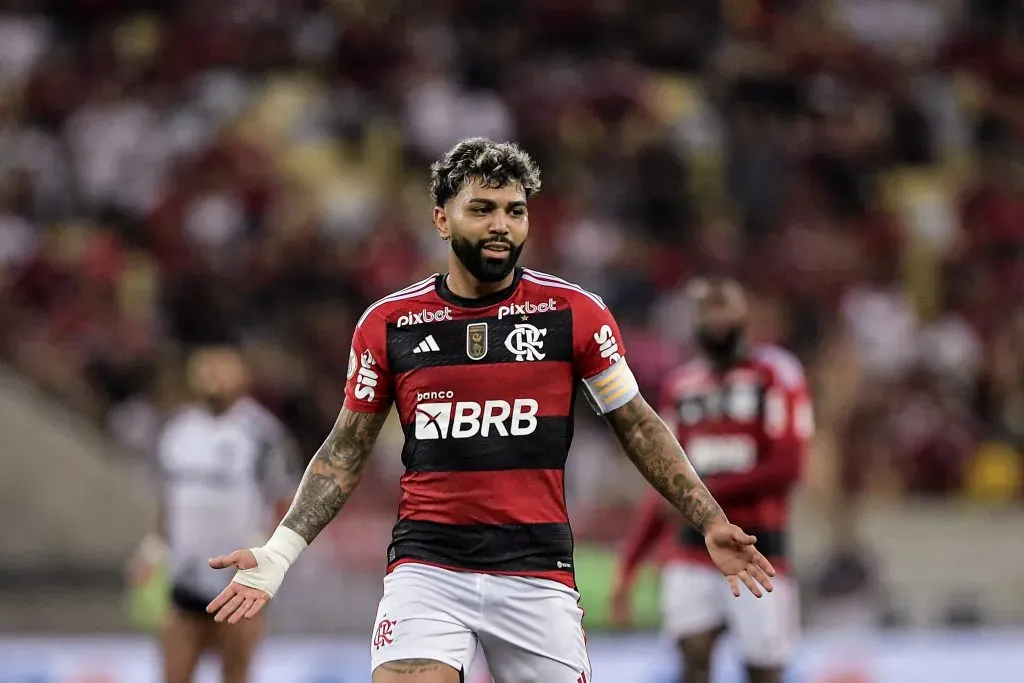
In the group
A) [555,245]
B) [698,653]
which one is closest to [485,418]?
[698,653]

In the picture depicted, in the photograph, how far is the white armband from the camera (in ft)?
17.0

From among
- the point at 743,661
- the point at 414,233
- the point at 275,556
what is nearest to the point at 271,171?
the point at 414,233

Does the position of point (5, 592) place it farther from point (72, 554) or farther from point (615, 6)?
point (615, 6)

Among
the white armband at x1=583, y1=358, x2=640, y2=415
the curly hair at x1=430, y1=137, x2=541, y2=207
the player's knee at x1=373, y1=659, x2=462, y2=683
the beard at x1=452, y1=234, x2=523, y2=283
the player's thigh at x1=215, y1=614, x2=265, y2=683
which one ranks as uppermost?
the curly hair at x1=430, y1=137, x2=541, y2=207

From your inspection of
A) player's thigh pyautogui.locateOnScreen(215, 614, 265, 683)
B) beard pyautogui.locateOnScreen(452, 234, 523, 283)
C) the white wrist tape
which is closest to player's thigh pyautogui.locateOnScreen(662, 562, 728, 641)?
player's thigh pyautogui.locateOnScreen(215, 614, 265, 683)

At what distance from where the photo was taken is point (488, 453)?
198 inches

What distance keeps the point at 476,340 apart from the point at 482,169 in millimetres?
532

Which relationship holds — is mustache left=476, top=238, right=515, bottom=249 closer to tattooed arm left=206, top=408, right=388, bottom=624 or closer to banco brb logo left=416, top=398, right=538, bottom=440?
banco brb logo left=416, top=398, right=538, bottom=440

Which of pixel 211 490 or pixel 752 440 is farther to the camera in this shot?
pixel 211 490

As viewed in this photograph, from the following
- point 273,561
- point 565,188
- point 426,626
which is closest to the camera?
point 426,626

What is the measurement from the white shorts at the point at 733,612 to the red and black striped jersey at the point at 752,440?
14cm

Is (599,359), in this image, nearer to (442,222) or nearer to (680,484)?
(680,484)

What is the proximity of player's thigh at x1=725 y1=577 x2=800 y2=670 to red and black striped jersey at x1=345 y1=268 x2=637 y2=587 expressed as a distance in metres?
2.78

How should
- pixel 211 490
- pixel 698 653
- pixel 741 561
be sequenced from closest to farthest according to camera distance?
pixel 741 561 → pixel 698 653 → pixel 211 490
